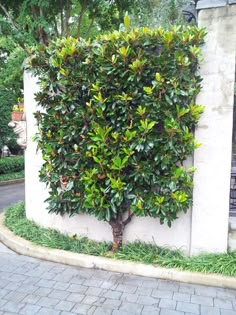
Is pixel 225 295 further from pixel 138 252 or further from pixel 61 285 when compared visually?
pixel 61 285

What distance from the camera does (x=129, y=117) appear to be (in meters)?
3.66

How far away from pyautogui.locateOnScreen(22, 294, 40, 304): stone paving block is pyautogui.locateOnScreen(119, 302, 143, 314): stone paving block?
2.82ft

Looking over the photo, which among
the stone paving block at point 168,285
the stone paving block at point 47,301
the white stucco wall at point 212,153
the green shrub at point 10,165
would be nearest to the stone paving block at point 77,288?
the stone paving block at point 47,301

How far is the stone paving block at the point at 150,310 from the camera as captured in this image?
9.78 ft

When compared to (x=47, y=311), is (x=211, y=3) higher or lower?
higher

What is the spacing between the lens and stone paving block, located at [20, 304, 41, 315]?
2977mm

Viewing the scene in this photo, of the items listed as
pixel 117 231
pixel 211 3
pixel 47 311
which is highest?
pixel 211 3

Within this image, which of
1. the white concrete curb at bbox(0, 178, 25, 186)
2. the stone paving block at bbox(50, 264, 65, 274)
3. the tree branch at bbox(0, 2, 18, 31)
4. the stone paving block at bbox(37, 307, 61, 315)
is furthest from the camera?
the white concrete curb at bbox(0, 178, 25, 186)

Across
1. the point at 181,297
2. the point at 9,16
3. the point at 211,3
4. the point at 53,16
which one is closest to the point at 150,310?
the point at 181,297

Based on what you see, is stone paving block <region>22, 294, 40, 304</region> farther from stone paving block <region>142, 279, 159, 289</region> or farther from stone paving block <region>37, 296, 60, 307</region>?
stone paving block <region>142, 279, 159, 289</region>

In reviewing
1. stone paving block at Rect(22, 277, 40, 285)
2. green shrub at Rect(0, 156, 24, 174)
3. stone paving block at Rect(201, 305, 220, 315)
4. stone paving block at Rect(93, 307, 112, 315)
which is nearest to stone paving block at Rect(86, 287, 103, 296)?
stone paving block at Rect(93, 307, 112, 315)

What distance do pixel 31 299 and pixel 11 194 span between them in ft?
21.4

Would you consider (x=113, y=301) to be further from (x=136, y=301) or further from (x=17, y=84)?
(x=17, y=84)

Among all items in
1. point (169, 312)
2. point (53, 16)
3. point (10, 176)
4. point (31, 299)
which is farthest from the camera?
point (10, 176)
